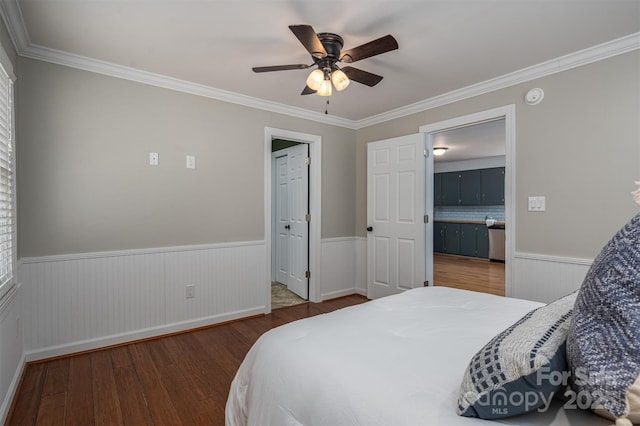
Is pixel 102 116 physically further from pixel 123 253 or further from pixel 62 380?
pixel 62 380

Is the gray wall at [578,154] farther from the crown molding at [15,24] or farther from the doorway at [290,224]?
the crown molding at [15,24]

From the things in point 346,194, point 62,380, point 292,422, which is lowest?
point 62,380

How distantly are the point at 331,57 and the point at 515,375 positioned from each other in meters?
2.04

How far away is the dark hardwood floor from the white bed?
623 millimetres

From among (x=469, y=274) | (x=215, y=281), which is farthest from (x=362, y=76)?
(x=469, y=274)

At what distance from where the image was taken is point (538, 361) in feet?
2.50

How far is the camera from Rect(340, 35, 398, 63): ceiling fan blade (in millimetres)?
1866

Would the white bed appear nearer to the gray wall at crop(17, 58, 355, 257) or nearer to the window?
the window

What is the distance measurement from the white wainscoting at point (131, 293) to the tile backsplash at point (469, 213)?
6.15 metres

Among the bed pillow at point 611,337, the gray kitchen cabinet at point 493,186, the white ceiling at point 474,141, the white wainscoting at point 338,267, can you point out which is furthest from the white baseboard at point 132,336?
the gray kitchen cabinet at point 493,186

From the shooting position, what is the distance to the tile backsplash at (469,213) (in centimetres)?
750

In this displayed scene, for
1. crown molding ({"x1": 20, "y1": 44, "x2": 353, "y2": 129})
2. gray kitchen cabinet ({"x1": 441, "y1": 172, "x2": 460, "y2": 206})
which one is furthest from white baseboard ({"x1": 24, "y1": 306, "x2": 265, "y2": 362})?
gray kitchen cabinet ({"x1": 441, "y1": 172, "x2": 460, "y2": 206})

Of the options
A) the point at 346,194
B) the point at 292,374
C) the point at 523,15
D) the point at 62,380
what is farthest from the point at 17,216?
the point at 523,15

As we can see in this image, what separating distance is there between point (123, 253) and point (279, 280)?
8.05 ft
